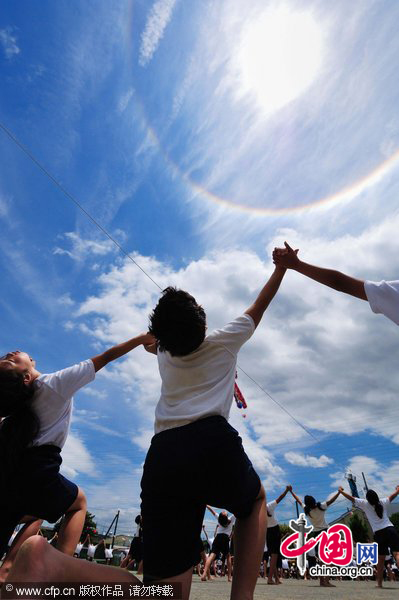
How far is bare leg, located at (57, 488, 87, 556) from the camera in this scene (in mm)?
2889

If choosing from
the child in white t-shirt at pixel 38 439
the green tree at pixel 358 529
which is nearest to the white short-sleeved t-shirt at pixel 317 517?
the child in white t-shirt at pixel 38 439

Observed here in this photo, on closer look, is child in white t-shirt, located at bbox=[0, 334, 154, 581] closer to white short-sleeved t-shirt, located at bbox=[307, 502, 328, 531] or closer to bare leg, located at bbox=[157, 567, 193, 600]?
bare leg, located at bbox=[157, 567, 193, 600]

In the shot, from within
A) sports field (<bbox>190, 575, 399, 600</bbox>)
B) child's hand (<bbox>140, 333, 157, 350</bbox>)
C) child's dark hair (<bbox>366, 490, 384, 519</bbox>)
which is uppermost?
child's dark hair (<bbox>366, 490, 384, 519</bbox>)

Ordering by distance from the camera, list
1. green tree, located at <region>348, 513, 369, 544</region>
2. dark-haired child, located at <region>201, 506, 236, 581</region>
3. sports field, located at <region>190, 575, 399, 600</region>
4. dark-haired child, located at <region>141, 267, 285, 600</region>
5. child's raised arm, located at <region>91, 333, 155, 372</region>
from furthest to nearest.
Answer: green tree, located at <region>348, 513, 369, 544</region>, dark-haired child, located at <region>201, 506, 236, 581</region>, sports field, located at <region>190, 575, 399, 600</region>, child's raised arm, located at <region>91, 333, 155, 372</region>, dark-haired child, located at <region>141, 267, 285, 600</region>

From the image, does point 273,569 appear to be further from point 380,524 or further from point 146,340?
point 146,340

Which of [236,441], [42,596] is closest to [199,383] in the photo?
[236,441]

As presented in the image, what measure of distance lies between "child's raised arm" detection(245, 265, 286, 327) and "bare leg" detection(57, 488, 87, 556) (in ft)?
6.55

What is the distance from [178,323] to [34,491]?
1.56m

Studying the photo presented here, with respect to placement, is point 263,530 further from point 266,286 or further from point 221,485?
point 266,286

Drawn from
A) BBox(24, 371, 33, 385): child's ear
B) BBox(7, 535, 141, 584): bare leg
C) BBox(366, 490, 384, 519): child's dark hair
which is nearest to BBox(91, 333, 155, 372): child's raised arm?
BBox(24, 371, 33, 385): child's ear

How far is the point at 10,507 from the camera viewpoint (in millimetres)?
2568

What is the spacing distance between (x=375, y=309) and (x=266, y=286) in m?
0.64

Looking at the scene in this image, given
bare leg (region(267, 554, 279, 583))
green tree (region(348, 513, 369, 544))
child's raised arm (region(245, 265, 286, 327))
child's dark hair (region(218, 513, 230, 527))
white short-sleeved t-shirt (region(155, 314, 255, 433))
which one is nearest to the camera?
white short-sleeved t-shirt (region(155, 314, 255, 433))

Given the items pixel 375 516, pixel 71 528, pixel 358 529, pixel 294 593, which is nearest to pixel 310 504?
pixel 375 516
